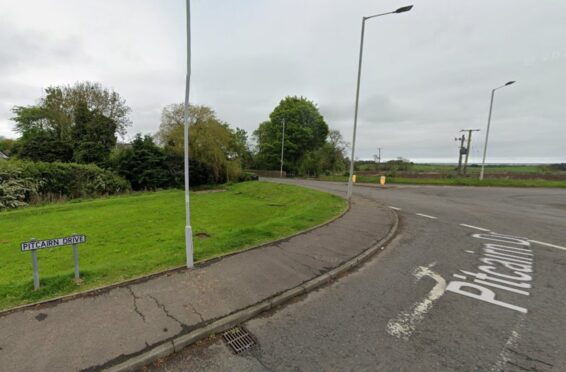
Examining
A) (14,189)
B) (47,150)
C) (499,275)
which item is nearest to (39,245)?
(499,275)

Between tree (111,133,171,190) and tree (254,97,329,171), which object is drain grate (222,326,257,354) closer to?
tree (111,133,171,190)

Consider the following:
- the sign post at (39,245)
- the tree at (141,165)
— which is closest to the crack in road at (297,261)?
the sign post at (39,245)

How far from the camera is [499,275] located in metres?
4.62

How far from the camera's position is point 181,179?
1101 inches

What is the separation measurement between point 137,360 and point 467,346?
384cm

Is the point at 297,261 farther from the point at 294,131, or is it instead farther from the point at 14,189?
the point at 294,131

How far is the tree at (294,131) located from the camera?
4300 cm

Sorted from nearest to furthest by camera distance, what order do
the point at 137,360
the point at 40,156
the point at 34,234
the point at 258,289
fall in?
1. the point at 137,360
2. the point at 258,289
3. the point at 34,234
4. the point at 40,156

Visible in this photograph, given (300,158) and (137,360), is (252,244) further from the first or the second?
(300,158)

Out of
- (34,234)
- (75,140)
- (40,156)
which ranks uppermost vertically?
(75,140)

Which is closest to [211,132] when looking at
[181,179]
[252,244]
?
[181,179]

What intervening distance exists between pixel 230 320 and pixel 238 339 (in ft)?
0.99

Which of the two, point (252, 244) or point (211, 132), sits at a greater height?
point (211, 132)

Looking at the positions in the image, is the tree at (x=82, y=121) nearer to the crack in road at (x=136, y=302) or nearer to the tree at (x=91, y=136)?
the tree at (x=91, y=136)
